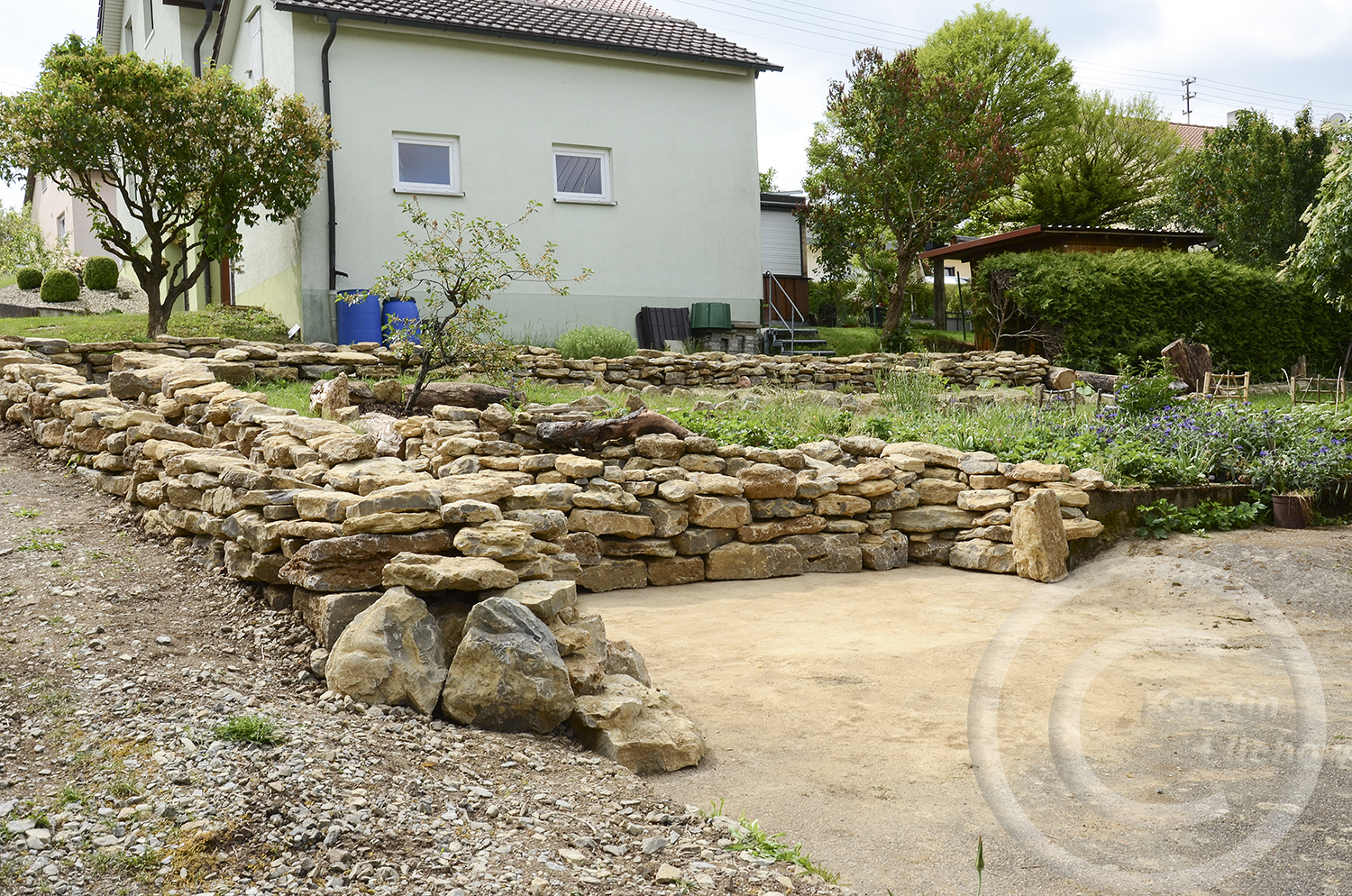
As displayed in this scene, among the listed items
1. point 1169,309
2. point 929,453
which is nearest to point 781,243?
point 1169,309

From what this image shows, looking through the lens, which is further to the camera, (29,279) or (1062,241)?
(29,279)

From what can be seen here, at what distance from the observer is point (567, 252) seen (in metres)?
13.9

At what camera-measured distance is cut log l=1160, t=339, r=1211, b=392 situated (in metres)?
13.8

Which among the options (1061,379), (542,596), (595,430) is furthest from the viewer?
(1061,379)

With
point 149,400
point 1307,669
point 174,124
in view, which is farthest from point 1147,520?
point 174,124

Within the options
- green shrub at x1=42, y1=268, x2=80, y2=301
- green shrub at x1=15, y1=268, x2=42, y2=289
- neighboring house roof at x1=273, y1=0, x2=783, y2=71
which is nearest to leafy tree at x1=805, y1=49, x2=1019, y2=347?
neighboring house roof at x1=273, y1=0, x2=783, y2=71

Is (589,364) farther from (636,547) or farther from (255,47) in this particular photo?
(255,47)

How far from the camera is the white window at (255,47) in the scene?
13.9 m

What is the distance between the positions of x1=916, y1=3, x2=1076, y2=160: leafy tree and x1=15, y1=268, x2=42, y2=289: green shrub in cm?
2285

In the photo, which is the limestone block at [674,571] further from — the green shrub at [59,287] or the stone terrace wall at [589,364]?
the green shrub at [59,287]

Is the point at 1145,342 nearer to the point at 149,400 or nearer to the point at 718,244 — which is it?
the point at 718,244

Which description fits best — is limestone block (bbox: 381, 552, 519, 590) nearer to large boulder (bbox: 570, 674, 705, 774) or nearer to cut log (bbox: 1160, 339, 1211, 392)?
large boulder (bbox: 570, 674, 705, 774)

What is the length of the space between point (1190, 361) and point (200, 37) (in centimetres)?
1683

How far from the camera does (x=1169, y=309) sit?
645 inches
